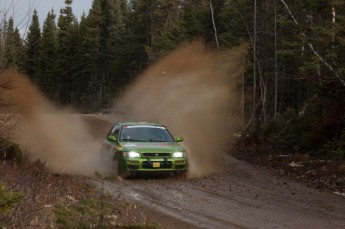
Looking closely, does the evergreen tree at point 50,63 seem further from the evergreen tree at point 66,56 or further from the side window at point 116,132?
the side window at point 116,132

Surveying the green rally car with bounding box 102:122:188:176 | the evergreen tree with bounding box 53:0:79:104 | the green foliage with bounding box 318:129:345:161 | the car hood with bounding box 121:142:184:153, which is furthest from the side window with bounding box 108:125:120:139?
the evergreen tree with bounding box 53:0:79:104

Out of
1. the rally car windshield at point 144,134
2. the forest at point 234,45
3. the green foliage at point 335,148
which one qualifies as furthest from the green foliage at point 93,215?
the green foliage at point 335,148

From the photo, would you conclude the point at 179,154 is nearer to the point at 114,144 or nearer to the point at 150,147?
the point at 150,147

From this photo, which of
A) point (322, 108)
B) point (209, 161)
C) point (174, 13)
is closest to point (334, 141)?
point (322, 108)

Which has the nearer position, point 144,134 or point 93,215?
point 93,215

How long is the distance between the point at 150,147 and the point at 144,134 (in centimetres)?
137

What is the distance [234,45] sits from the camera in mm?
35906

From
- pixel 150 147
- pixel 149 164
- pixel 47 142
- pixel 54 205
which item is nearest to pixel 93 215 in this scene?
pixel 54 205

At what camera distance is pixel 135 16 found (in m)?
68.8

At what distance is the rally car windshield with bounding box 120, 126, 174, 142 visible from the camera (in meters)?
15.2

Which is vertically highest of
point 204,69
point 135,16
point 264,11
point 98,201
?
point 135,16

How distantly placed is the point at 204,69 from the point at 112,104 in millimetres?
37794

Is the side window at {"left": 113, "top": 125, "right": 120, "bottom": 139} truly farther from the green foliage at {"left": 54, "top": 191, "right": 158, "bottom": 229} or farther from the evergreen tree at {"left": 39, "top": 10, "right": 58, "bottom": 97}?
the evergreen tree at {"left": 39, "top": 10, "right": 58, "bottom": 97}

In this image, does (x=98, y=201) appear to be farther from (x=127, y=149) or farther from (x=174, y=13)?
(x=174, y=13)
